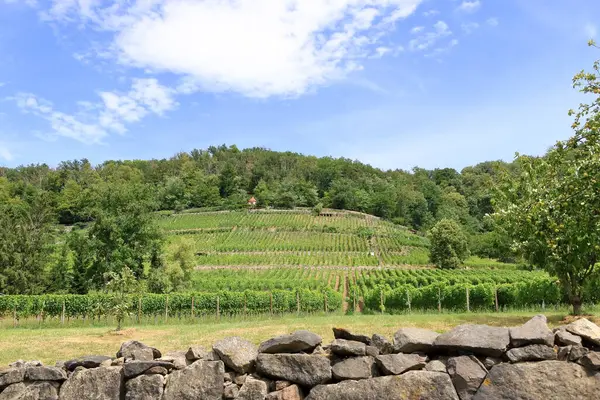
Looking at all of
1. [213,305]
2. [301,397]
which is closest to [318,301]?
[213,305]

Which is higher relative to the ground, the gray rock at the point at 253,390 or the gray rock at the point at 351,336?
the gray rock at the point at 351,336

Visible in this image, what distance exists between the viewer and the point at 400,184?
14638 centimetres

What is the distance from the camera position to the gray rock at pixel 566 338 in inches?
196

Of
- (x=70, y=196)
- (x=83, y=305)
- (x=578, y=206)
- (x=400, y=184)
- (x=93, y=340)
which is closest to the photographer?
(x=578, y=206)

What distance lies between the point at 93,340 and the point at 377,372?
13.0 metres

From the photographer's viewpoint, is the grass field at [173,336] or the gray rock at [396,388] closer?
the gray rock at [396,388]

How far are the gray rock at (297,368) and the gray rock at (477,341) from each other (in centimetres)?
148

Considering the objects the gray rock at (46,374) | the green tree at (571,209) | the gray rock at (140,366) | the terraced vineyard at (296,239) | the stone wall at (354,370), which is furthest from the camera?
the terraced vineyard at (296,239)

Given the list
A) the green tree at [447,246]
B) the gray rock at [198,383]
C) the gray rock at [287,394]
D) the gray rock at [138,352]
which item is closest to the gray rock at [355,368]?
the gray rock at [287,394]

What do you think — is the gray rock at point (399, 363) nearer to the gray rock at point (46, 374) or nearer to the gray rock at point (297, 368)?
the gray rock at point (297, 368)

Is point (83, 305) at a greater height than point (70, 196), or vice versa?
point (70, 196)

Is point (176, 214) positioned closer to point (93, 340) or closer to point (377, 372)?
point (93, 340)

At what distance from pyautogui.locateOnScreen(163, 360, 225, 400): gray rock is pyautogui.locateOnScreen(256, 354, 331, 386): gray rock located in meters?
0.58

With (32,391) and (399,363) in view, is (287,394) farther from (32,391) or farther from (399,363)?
(32,391)
